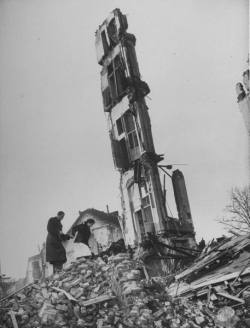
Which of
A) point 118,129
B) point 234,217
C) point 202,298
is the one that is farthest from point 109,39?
point 234,217

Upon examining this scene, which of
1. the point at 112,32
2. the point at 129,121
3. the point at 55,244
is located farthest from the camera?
the point at 112,32

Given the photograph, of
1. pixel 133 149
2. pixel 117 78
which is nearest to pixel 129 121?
pixel 133 149

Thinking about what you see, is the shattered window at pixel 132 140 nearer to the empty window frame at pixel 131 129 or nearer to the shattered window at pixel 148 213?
the empty window frame at pixel 131 129

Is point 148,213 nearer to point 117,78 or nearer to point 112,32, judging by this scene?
point 117,78

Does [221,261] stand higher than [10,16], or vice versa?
[10,16]

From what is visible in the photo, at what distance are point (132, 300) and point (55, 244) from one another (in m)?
3.04

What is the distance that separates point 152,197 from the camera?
45.0 feet

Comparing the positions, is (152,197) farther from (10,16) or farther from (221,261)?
(10,16)

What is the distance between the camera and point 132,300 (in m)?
7.14

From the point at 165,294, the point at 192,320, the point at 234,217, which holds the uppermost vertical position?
the point at 234,217

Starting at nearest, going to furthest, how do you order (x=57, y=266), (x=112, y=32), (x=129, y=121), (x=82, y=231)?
(x=57, y=266), (x=82, y=231), (x=129, y=121), (x=112, y=32)

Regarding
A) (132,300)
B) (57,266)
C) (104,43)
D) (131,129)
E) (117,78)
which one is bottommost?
(132,300)

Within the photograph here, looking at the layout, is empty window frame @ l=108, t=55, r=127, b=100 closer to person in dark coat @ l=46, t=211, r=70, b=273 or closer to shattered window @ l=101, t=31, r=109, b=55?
shattered window @ l=101, t=31, r=109, b=55

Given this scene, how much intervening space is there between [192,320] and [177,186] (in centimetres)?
857
